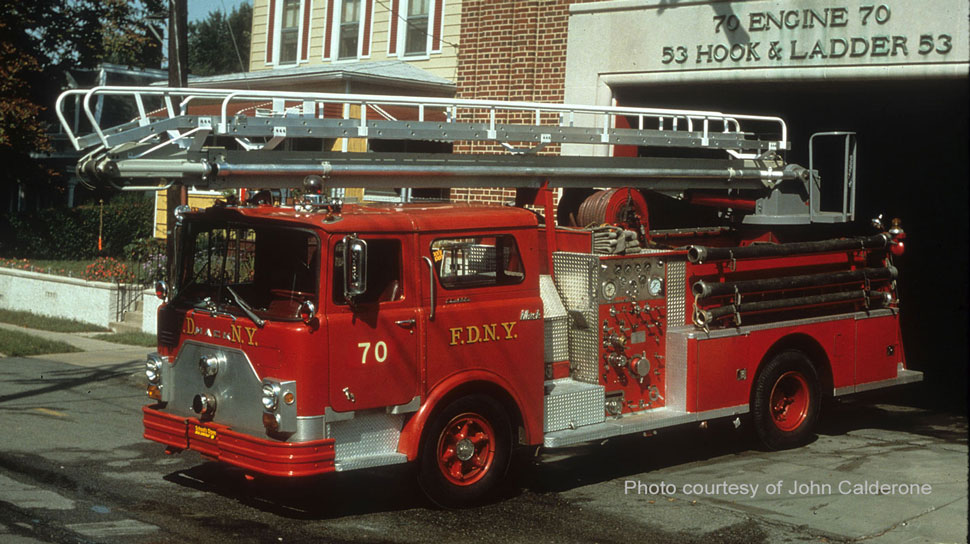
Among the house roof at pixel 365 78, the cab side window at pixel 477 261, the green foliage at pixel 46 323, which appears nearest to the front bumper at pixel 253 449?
the cab side window at pixel 477 261

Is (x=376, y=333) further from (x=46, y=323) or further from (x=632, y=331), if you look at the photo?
(x=46, y=323)

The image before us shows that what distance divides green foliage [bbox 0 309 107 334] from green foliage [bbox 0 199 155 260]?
28.1 feet

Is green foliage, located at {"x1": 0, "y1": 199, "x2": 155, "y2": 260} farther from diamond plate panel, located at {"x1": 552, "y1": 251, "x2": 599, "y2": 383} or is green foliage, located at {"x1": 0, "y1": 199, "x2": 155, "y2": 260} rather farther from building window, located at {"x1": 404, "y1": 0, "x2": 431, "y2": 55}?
diamond plate panel, located at {"x1": 552, "y1": 251, "x2": 599, "y2": 383}

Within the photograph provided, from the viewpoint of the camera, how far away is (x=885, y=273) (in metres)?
11.4

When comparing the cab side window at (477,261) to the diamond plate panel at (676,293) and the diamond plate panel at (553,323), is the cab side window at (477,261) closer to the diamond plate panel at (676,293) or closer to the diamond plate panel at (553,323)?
the diamond plate panel at (553,323)

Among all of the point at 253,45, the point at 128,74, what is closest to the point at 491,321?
the point at 253,45

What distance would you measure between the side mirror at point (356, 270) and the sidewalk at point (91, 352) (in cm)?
916

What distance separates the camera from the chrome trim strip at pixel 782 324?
381 inches

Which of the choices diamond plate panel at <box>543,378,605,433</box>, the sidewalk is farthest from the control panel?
the sidewalk

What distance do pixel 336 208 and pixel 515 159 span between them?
68.6 inches

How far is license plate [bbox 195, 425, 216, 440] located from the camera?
784 cm

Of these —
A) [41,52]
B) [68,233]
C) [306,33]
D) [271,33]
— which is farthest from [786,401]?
[41,52]

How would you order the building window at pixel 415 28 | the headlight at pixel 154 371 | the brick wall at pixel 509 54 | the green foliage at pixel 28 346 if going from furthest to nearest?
the building window at pixel 415 28 < the green foliage at pixel 28 346 < the brick wall at pixel 509 54 < the headlight at pixel 154 371

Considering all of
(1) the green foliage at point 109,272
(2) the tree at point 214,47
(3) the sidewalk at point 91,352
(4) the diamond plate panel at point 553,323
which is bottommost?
(3) the sidewalk at point 91,352
